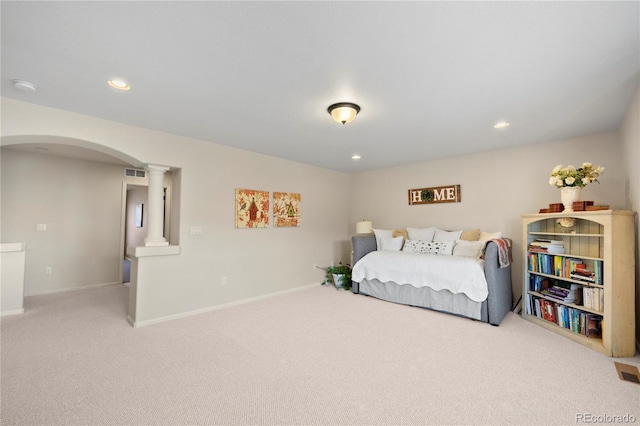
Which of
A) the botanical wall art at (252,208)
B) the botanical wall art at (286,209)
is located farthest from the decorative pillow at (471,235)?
the botanical wall art at (252,208)

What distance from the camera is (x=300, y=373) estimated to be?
217cm

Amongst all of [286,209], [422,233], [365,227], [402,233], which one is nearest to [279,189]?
[286,209]

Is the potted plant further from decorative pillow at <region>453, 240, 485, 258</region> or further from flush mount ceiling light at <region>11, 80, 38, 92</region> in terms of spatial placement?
flush mount ceiling light at <region>11, 80, 38, 92</region>

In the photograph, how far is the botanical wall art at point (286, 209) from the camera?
15.4 feet

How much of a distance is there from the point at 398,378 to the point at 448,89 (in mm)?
2357

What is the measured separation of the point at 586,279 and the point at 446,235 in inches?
72.0

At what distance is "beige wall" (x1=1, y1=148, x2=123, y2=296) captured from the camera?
14.5 feet

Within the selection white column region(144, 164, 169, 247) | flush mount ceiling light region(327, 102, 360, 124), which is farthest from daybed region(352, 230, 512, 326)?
white column region(144, 164, 169, 247)

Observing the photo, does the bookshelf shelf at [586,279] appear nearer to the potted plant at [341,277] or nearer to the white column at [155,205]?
the potted plant at [341,277]

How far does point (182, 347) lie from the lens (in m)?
2.64

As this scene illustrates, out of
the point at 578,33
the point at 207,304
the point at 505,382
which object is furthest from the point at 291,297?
the point at 578,33

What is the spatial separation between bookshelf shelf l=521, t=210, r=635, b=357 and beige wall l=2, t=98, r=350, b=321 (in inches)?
134

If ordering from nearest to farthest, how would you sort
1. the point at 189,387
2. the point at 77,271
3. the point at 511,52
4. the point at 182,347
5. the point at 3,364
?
the point at 511,52, the point at 189,387, the point at 3,364, the point at 182,347, the point at 77,271

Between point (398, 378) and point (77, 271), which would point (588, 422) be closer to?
point (398, 378)
